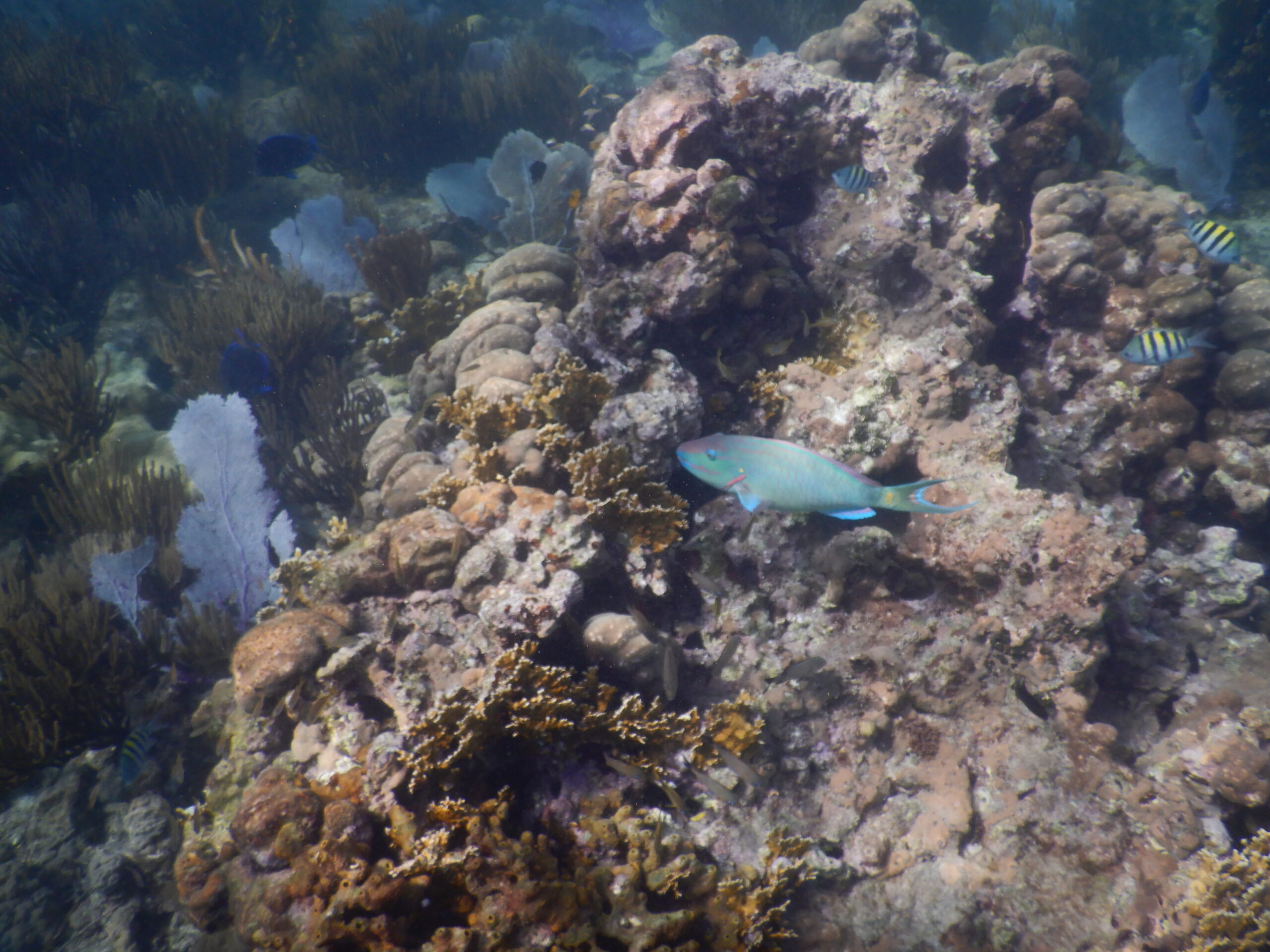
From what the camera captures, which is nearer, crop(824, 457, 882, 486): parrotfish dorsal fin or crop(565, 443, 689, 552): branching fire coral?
crop(824, 457, 882, 486): parrotfish dorsal fin

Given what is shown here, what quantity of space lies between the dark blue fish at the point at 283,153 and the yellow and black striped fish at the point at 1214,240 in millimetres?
9373

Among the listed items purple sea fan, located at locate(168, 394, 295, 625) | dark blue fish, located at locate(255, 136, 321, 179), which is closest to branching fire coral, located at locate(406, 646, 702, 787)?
purple sea fan, located at locate(168, 394, 295, 625)

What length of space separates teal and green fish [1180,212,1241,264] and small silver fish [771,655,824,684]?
204 inches

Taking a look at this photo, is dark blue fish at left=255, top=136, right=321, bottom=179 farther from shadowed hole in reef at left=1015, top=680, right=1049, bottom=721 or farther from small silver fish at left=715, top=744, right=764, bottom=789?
shadowed hole in reef at left=1015, top=680, right=1049, bottom=721

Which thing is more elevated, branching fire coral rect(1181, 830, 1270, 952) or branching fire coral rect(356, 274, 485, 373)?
branching fire coral rect(356, 274, 485, 373)

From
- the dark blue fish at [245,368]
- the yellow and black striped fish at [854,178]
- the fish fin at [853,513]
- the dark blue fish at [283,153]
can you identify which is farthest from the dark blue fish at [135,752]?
the dark blue fish at [283,153]

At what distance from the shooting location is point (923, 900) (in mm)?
2803

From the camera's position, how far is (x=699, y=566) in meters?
3.64

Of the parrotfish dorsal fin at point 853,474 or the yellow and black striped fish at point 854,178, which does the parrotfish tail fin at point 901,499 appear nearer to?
the parrotfish dorsal fin at point 853,474

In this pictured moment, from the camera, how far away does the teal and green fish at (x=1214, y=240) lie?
474 cm

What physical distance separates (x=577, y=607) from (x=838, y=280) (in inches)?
131

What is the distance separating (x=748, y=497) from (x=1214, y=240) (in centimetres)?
531

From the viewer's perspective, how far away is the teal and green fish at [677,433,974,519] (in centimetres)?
244

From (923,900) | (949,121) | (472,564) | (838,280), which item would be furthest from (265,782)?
(949,121)
